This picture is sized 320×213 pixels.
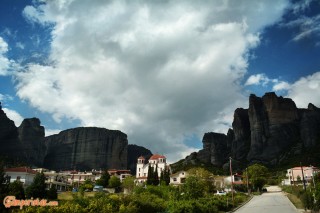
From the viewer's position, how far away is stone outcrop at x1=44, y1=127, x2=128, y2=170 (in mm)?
175000

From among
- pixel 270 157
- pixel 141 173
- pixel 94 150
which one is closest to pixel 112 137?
pixel 94 150

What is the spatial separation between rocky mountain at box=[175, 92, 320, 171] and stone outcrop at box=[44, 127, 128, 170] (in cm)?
4013

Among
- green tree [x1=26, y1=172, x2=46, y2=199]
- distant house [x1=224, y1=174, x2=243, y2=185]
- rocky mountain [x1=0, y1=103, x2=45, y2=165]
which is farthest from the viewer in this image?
rocky mountain [x1=0, y1=103, x2=45, y2=165]

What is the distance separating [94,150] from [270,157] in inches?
3690

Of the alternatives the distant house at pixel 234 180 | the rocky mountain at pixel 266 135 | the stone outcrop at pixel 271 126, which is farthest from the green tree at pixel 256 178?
the stone outcrop at pixel 271 126

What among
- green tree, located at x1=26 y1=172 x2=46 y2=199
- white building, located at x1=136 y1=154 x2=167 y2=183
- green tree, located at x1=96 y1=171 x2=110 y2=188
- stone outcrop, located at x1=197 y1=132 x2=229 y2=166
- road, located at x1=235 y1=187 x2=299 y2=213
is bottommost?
road, located at x1=235 y1=187 x2=299 y2=213

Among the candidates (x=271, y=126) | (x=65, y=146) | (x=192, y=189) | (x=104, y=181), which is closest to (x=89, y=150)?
(x=65, y=146)

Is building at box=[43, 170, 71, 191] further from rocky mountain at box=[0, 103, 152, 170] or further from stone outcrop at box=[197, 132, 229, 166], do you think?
stone outcrop at box=[197, 132, 229, 166]

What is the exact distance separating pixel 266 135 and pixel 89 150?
9546 cm

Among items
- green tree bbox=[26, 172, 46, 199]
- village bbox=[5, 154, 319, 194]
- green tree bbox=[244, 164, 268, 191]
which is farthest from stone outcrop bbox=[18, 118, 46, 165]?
green tree bbox=[26, 172, 46, 199]

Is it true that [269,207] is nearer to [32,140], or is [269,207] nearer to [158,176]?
[158,176]

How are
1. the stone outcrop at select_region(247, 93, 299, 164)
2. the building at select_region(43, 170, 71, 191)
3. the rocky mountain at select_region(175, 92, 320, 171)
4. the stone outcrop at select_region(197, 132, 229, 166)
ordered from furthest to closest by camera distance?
the stone outcrop at select_region(197, 132, 229, 166) → the stone outcrop at select_region(247, 93, 299, 164) → the rocky mountain at select_region(175, 92, 320, 171) → the building at select_region(43, 170, 71, 191)

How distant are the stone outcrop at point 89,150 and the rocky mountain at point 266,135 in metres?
40.1

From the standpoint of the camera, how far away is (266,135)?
497 feet
